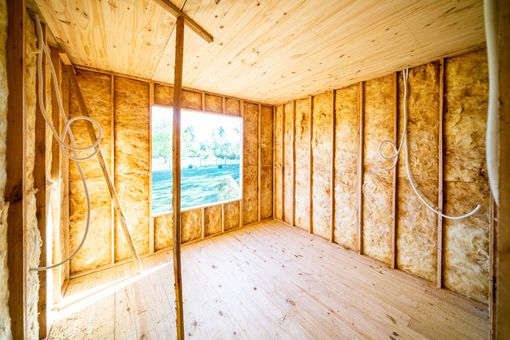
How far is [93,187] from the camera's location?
8.15 feet

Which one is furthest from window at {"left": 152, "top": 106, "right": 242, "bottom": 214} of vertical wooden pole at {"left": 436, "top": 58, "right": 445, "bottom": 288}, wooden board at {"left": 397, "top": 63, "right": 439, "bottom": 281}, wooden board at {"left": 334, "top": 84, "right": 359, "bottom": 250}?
vertical wooden pole at {"left": 436, "top": 58, "right": 445, "bottom": 288}

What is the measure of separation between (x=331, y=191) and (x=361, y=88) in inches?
68.1

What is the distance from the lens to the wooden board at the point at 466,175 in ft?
6.40

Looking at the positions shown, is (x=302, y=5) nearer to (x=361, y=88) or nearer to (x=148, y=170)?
(x=361, y=88)

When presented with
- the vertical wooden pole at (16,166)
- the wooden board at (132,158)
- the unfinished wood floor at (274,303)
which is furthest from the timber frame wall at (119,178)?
the vertical wooden pole at (16,166)

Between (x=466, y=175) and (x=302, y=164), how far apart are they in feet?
7.46

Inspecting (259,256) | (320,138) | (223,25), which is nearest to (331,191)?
(320,138)

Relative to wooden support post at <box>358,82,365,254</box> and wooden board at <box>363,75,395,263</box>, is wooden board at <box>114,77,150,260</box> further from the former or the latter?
wooden board at <box>363,75,395,263</box>

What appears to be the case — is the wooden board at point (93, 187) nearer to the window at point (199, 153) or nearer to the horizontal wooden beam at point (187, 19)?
the window at point (199, 153)

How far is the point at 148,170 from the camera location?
9.30 ft

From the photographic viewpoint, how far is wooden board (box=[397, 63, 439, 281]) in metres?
2.27

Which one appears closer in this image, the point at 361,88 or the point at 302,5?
the point at 302,5

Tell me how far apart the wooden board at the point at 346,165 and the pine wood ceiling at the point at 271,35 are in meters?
0.50

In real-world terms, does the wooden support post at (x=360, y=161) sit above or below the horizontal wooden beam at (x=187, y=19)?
below
